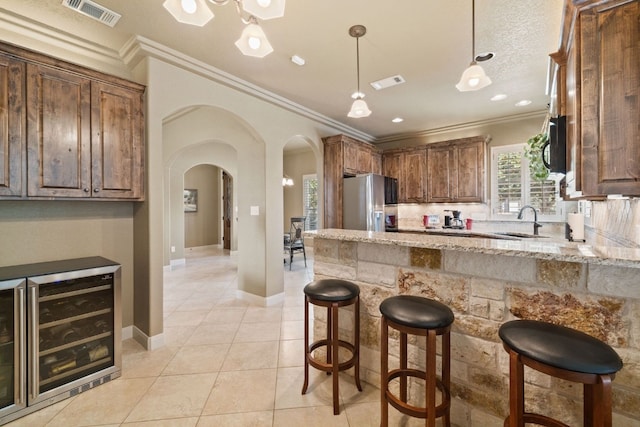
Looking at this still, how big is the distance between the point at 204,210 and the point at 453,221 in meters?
7.38

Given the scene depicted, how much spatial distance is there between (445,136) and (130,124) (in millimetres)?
5347

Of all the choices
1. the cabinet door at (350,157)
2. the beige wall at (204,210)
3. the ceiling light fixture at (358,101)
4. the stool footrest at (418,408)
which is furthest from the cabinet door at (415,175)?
the beige wall at (204,210)

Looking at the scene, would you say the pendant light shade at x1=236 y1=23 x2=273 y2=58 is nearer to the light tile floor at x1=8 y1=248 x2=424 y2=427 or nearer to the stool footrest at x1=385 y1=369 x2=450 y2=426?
the stool footrest at x1=385 y1=369 x2=450 y2=426

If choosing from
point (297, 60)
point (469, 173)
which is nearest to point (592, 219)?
point (469, 173)

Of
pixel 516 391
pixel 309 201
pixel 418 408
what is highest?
pixel 309 201

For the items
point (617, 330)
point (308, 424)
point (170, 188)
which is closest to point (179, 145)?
point (170, 188)

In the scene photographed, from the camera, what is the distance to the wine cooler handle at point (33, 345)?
5.98ft

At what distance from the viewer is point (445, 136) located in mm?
5449

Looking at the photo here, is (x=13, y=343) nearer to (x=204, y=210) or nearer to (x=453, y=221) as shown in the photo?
(x=453, y=221)

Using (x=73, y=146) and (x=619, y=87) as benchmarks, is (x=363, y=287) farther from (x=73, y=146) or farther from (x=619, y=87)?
(x=73, y=146)

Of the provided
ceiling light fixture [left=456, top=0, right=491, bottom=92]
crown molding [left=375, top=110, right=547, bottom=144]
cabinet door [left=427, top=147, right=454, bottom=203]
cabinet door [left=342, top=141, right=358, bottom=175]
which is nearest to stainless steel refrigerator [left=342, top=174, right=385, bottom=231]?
cabinet door [left=342, top=141, right=358, bottom=175]

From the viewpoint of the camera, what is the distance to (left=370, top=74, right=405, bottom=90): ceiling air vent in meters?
3.30

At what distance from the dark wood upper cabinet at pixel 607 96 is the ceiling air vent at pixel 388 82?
6.19 ft

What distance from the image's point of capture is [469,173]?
4.89m
